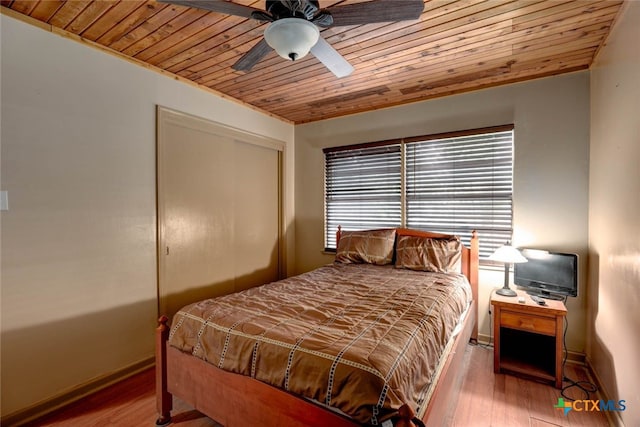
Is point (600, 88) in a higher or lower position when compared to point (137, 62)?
lower

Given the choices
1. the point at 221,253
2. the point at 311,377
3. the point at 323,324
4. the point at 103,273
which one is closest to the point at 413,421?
the point at 311,377

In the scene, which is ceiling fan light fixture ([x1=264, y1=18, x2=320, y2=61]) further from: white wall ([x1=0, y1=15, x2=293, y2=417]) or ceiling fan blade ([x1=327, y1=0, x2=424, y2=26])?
white wall ([x1=0, y1=15, x2=293, y2=417])

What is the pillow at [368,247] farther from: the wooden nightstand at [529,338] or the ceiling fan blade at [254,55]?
the ceiling fan blade at [254,55]

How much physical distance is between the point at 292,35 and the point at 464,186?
2313mm

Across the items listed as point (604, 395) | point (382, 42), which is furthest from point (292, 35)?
point (604, 395)

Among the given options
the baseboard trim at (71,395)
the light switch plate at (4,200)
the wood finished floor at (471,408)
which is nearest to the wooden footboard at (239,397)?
the wood finished floor at (471,408)

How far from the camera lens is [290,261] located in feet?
13.6

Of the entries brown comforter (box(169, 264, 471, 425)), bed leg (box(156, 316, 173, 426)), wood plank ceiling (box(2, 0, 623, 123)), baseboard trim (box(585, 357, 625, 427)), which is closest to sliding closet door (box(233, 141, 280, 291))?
wood plank ceiling (box(2, 0, 623, 123))

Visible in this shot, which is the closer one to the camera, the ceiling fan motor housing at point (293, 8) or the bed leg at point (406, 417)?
the bed leg at point (406, 417)

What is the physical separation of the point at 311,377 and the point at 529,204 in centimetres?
254

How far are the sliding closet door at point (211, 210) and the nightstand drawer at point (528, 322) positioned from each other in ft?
8.46

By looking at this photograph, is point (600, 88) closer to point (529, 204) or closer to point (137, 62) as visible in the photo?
point (529, 204)

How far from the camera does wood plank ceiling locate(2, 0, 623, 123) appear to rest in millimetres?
1789

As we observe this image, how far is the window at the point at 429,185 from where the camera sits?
9.35 feet
